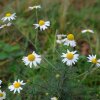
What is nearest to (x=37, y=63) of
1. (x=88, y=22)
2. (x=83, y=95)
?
(x=83, y=95)

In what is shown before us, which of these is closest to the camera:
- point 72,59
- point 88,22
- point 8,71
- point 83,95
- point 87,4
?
point 72,59

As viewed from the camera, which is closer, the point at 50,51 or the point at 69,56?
the point at 69,56

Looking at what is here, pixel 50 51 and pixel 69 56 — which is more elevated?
pixel 50 51

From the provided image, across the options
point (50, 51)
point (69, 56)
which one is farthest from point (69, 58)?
point (50, 51)

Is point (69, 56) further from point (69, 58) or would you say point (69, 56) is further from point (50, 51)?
point (50, 51)

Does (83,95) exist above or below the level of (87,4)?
below

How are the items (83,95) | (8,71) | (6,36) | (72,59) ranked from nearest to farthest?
(72,59), (83,95), (8,71), (6,36)

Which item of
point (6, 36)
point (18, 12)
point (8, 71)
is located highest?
point (18, 12)

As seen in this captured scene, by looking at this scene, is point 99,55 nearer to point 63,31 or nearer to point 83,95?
point 63,31
